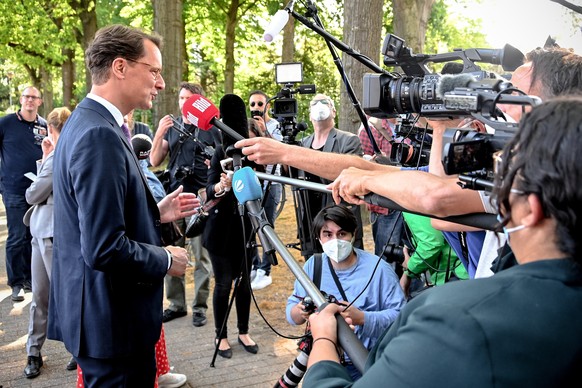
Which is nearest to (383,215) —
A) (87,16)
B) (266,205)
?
(266,205)

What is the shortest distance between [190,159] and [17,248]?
250 centimetres

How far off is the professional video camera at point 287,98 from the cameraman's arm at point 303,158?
7.44ft

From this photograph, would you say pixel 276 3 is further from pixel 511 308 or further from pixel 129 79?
pixel 511 308

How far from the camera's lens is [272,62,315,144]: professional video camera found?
4844mm

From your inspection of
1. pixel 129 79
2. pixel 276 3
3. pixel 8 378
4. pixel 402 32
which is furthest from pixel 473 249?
pixel 276 3

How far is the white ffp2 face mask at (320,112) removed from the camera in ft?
18.9

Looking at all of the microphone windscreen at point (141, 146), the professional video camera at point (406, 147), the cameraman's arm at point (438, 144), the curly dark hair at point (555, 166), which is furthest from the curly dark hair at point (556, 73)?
the microphone windscreen at point (141, 146)

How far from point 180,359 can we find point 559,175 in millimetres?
4277

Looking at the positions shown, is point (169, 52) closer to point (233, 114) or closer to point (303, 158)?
point (233, 114)

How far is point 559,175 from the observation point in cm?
113

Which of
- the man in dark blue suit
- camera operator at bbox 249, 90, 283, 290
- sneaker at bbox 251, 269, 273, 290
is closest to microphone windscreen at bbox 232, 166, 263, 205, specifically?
the man in dark blue suit

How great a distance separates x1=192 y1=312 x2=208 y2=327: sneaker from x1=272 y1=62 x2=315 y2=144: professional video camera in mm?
2069

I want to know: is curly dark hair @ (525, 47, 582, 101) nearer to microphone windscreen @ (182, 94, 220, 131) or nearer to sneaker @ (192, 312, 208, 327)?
microphone windscreen @ (182, 94, 220, 131)

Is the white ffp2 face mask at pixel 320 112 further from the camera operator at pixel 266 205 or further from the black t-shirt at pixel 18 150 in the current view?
the black t-shirt at pixel 18 150
